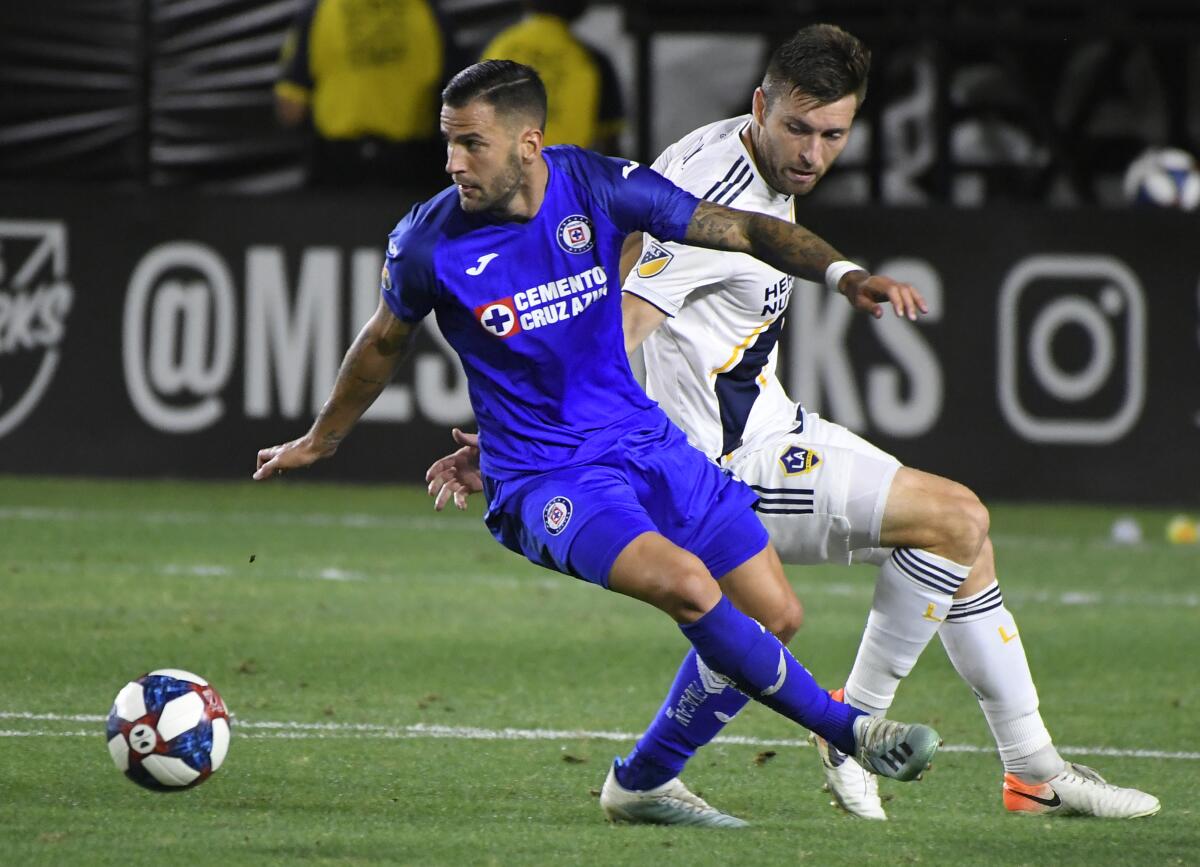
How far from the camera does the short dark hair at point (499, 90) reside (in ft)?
17.6

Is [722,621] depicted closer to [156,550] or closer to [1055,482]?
[156,550]

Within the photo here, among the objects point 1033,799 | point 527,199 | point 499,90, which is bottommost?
point 1033,799

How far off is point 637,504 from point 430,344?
734 cm

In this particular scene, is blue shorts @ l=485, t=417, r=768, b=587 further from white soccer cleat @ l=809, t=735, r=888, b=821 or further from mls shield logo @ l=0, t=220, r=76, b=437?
mls shield logo @ l=0, t=220, r=76, b=437

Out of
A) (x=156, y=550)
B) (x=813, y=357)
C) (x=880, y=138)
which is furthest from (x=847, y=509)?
(x=880, y=138)

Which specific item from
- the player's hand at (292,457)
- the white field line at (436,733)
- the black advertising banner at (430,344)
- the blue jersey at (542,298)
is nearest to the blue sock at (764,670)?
the blue jersey at (542,298)

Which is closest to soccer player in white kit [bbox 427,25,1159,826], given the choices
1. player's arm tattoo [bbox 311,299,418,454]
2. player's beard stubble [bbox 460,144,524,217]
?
player's arm tattoo [bbox 311,299,418,454]

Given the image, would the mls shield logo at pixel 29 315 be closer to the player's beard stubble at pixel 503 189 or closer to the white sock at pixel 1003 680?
the player's beard stubble at pixel 503 189

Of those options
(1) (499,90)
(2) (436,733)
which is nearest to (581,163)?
(1) (499,90)

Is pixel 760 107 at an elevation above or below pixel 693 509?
above

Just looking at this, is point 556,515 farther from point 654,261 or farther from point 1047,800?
point 1047,800

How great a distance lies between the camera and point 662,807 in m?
5.55

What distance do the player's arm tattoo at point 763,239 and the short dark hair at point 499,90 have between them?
47 centimetres

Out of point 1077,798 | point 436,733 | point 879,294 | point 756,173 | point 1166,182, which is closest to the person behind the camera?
point 879,294
